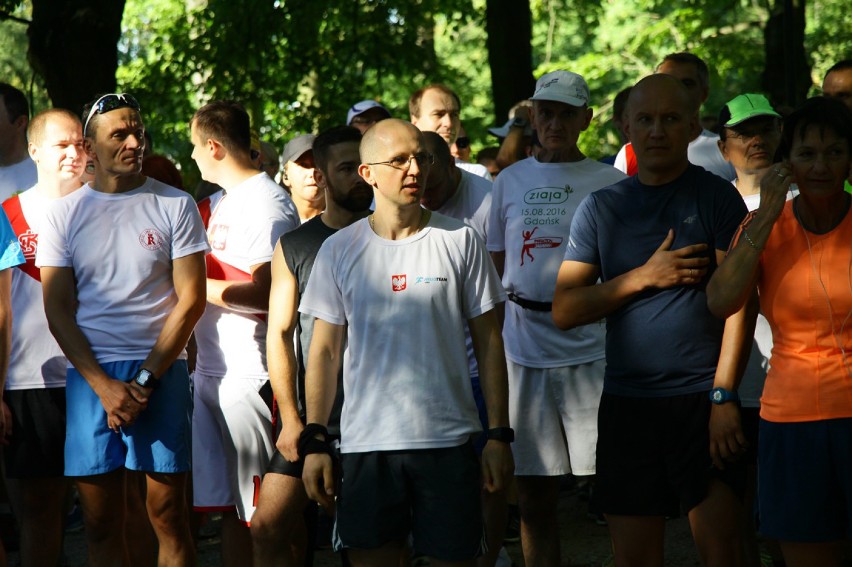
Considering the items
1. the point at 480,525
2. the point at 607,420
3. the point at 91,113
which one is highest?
the point at 91,113

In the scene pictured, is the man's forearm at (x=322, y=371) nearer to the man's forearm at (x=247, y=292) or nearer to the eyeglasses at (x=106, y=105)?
the man's forearm at (x=247, y=292)

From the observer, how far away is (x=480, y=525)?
476 cm

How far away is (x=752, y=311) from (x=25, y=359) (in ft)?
12.3

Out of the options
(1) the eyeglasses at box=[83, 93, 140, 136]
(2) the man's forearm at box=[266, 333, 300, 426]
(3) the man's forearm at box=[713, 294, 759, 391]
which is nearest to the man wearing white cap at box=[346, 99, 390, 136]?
(1) the eyeglasses at box=[83, 93, 140, 136]

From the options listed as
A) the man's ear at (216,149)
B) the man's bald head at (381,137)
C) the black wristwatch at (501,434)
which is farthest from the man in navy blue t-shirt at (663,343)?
the man's ear at (216,149)

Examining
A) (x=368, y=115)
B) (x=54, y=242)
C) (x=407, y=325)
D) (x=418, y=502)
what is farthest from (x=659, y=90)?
(x=368, y=115)

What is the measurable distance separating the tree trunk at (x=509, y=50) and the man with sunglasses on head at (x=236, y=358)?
7.98 m

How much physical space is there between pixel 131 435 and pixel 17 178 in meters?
2.29

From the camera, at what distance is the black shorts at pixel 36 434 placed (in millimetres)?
6180

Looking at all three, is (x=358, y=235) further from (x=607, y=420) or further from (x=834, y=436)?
(x=834, y=436)

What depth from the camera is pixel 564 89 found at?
6.42 m

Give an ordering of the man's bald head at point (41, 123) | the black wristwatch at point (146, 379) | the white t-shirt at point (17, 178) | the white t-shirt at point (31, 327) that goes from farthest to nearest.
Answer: the white t-shirt at point (17, 178)
the man's bald head at point (41, 123)
the white t-shirt at point (31, 327)
the black wristwatch at point (146, 379)

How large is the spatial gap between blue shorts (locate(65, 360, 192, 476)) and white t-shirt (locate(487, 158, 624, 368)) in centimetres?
175

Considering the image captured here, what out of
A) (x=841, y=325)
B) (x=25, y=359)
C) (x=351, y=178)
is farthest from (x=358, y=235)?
(x=25, y=359)
